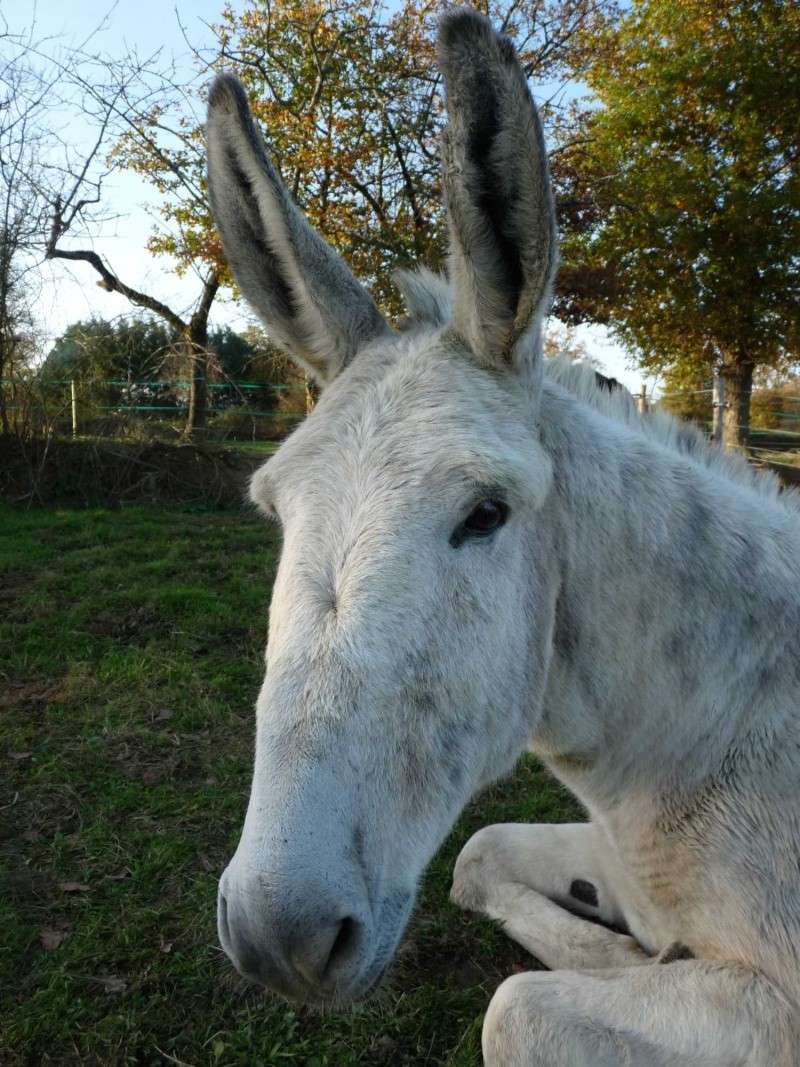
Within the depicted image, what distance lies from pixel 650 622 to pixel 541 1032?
114 cm

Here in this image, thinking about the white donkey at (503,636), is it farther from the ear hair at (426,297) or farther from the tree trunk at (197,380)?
the tree trunk at (197,380)

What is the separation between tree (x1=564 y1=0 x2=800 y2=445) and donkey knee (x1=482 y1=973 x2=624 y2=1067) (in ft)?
46.8

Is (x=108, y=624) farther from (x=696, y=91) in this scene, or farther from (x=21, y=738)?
(x=696, y=91)

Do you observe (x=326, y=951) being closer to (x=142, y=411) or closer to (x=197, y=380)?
(x=142, y=411)

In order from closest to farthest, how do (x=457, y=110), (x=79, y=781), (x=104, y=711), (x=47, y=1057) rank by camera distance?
(x=457, y=110) < (x=47, y=1057) < (x=79, y=781) < (x=104, y=711)

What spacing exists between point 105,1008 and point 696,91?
18.8m

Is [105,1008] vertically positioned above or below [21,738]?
below

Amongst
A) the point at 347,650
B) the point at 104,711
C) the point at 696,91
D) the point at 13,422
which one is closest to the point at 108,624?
the point at 104,711

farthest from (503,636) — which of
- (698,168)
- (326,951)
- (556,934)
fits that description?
(698,168)

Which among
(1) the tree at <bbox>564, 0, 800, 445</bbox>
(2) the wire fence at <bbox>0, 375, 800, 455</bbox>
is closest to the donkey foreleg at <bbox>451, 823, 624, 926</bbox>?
(2) the wire fence at <bbox>0, 375, 800, 455</bbox>

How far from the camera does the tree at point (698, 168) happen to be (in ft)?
48.7

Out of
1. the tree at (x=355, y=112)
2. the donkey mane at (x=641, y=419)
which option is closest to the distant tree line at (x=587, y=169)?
the tree at (x=355, y=112)

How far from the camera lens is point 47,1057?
2346 millimetres

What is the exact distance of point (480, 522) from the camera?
1.61m
